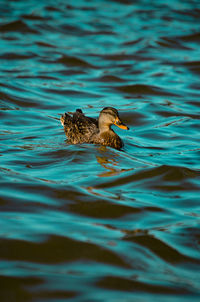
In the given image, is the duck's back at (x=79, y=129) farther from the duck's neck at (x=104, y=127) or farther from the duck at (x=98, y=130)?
the duck's neck at (x=104, y=127)

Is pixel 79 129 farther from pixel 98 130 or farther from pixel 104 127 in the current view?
pixel 104 127

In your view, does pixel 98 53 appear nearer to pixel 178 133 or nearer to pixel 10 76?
pixel 10 76

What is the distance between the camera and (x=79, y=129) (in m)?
8.31

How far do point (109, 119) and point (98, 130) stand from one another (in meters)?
0.32

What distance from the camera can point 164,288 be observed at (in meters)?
3.97

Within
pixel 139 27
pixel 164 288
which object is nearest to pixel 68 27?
pixel 139 27

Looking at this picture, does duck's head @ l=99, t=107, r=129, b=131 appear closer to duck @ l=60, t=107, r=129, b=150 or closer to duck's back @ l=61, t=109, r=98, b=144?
duck @ l=60, t=107, r=129, b=150

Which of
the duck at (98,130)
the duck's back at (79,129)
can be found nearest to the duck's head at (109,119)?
the duck at (98,130)

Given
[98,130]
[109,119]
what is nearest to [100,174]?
[109,119]

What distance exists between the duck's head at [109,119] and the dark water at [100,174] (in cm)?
46

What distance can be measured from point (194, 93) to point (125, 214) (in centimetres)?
719

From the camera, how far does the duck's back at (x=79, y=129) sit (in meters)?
8.28

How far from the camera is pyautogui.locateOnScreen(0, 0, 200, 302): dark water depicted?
13.5 feet

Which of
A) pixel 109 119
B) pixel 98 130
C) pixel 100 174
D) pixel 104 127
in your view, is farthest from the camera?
pixel 98 130
